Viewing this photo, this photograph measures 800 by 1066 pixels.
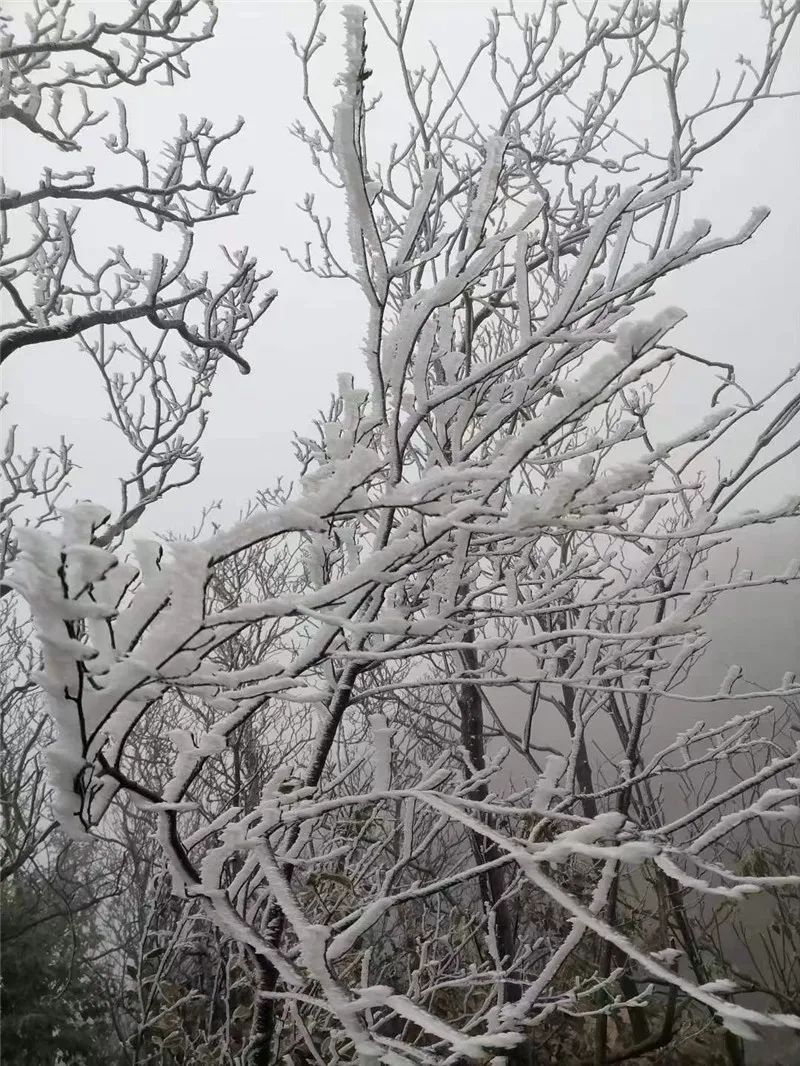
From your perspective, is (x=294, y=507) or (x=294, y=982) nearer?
(x=294, y=507)

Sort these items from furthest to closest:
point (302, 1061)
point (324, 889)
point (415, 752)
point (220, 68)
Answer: point (415, 752) → point (220, 68) → point (302, 1061) → point (324, 889)

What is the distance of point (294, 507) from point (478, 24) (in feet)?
14.9

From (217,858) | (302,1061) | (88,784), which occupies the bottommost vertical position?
(302,1061)

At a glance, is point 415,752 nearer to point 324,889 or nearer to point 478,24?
point 324,889

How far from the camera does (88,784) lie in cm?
86

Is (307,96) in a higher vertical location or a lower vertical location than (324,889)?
higher

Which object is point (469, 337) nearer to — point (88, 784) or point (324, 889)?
point (324, 889)

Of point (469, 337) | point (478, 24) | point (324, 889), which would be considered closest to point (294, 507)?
point (324, 889)

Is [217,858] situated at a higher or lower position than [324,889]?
higher

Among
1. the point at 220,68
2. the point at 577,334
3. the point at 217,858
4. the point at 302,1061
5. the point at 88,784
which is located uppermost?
the point at 220,68


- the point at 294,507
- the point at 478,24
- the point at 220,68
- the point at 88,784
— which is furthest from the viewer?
the point at 220,68

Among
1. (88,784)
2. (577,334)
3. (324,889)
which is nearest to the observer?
(88,784)

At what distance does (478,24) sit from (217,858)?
4.76 m

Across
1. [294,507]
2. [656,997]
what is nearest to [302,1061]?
[294,507]
